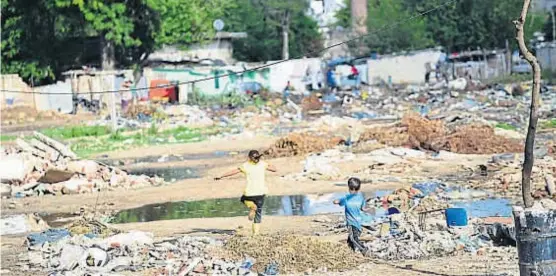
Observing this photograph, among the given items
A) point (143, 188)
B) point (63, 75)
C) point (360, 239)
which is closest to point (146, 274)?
point (360, 239)

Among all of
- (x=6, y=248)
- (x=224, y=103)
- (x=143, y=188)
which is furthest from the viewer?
(x=224, y=103)

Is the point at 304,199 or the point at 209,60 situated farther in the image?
the point at 209,60

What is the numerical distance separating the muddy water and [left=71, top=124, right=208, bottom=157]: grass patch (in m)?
12.5

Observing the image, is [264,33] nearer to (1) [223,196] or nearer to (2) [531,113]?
(1) [223,196]

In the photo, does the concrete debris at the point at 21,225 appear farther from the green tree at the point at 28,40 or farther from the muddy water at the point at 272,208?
the green tree at the point at 28,40

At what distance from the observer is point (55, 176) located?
24.8 metres

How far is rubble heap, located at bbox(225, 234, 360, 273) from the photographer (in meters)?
12.8

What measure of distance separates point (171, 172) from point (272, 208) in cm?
857

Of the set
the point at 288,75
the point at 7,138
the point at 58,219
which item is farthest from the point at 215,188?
the point at 288,75

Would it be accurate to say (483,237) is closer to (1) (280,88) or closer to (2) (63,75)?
(2) (63,75)

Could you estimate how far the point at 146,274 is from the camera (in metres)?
13.2

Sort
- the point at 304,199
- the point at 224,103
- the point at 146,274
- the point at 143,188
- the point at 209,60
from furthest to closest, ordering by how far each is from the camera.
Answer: the point at 209,60
the point at 224,103
the point at 143,188
the point at 304,199
the point at 146,274

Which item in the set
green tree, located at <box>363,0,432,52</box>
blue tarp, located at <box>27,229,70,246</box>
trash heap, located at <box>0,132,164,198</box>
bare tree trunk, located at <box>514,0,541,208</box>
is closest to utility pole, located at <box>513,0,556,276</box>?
bare tree trunk, located at <box>514,0,541,208</box>

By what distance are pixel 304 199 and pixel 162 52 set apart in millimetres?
49154
